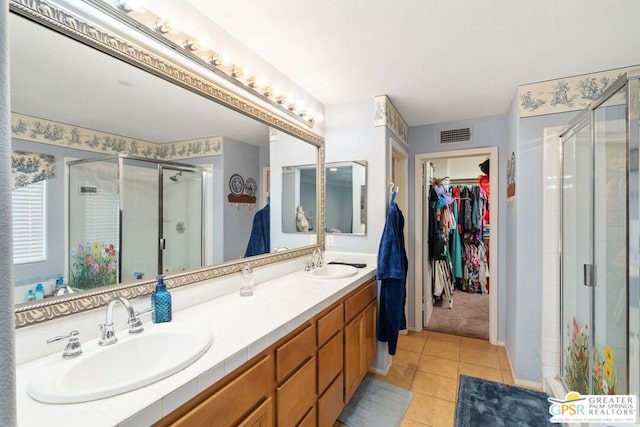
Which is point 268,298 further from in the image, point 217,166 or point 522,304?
point 522,304

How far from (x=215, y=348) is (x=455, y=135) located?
10.2 feet

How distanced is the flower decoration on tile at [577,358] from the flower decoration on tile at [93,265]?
269 centimetres

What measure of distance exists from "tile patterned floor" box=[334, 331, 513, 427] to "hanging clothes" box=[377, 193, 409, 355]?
14.1 inches

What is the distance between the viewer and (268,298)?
160 centimetres

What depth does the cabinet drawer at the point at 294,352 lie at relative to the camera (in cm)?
122

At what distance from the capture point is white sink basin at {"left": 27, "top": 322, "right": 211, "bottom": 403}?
0.73 m

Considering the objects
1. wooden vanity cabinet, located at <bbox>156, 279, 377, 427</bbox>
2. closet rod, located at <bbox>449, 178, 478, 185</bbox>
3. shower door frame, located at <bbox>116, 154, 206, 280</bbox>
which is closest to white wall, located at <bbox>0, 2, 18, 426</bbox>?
wooden vanity cabinet, located at <bbox>156, 279, 377, 427</bbox>

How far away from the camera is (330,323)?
1658mm

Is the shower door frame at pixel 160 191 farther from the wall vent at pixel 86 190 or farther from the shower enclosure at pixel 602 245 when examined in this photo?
the shower enclosure at pixel 602 245

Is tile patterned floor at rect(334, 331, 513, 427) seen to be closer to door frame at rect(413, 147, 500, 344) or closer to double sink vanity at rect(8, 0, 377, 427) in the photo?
door frame at rect(413, 147, 500, 344)

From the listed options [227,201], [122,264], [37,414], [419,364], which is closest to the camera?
[37,414]

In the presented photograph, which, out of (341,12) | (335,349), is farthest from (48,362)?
(341,12)

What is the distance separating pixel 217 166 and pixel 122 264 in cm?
69

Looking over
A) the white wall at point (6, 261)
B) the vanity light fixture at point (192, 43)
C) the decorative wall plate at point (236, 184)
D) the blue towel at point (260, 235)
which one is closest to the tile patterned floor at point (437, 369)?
the blue towel at point (260, 235)
